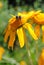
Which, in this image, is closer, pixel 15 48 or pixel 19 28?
pixel 19 28

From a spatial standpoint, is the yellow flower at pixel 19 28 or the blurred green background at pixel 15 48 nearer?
the yellow flower at pixel 19 28

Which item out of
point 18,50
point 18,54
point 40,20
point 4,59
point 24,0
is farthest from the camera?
point 24,0

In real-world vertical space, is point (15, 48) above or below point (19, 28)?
below

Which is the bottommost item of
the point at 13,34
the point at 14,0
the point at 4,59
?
the point at 14,0

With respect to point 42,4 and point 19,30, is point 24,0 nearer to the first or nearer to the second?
point 42,4

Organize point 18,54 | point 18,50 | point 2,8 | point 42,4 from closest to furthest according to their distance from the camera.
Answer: point 18,54 < point 18,50 < point 2,8 < point 42,4

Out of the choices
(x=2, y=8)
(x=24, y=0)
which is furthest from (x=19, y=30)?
(x=24, y=0)

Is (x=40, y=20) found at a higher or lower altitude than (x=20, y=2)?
higher

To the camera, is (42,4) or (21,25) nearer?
(21,25)

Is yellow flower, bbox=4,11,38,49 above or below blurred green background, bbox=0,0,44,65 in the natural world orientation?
above

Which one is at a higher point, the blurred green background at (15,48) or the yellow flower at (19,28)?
the yellow flower at (19,28)

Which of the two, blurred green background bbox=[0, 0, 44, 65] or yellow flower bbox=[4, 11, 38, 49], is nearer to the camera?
yellow flower bbox=[4, 11, 38, 49]
